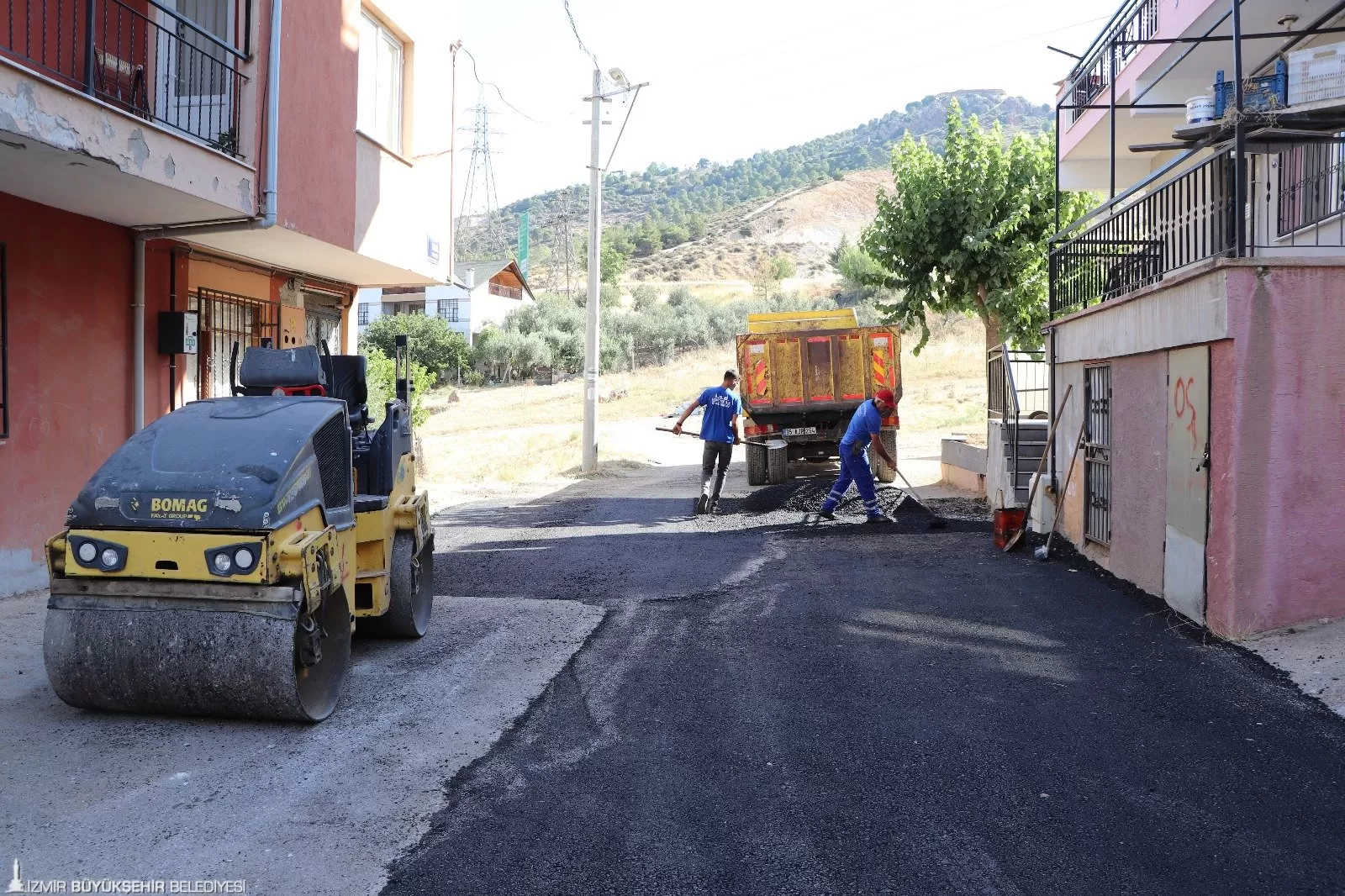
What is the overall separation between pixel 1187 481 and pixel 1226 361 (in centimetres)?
101

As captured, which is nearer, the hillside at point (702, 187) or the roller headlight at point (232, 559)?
the roller headlight at point (232, 559)

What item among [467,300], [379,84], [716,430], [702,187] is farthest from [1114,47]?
[702,187]

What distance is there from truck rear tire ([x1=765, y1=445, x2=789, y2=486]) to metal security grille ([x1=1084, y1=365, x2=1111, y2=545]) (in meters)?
7.22

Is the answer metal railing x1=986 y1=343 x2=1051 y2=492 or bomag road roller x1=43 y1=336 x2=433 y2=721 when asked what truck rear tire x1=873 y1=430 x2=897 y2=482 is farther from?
bomag road roller x1=43 y1=336 x2=433 y2=721

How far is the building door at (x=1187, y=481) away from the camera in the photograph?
7.46m

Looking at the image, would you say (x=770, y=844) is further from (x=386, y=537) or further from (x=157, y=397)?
(x=157, y=397)

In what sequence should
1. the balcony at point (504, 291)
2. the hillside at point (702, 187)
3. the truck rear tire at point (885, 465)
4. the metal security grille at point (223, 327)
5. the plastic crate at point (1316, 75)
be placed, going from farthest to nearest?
the hillside at point (702, 187), the balcony at point (504, 291), the truck rear tire at point (885, 465), the metal security grille at point (223, 327), the plastic crate at point (1316, 75)

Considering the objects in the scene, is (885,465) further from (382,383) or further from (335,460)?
(335,460)

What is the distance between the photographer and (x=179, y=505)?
5074mm

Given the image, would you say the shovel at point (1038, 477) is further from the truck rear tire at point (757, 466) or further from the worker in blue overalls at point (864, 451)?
the truck rear tire at point (757, 466)

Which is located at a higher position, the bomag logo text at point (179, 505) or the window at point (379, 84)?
the window at point (379, 84)

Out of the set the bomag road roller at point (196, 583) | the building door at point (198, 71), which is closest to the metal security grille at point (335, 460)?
the bomag road roller at point (196, 583)

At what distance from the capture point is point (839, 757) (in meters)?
5.00

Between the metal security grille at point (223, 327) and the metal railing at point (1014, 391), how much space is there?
27.9ft
